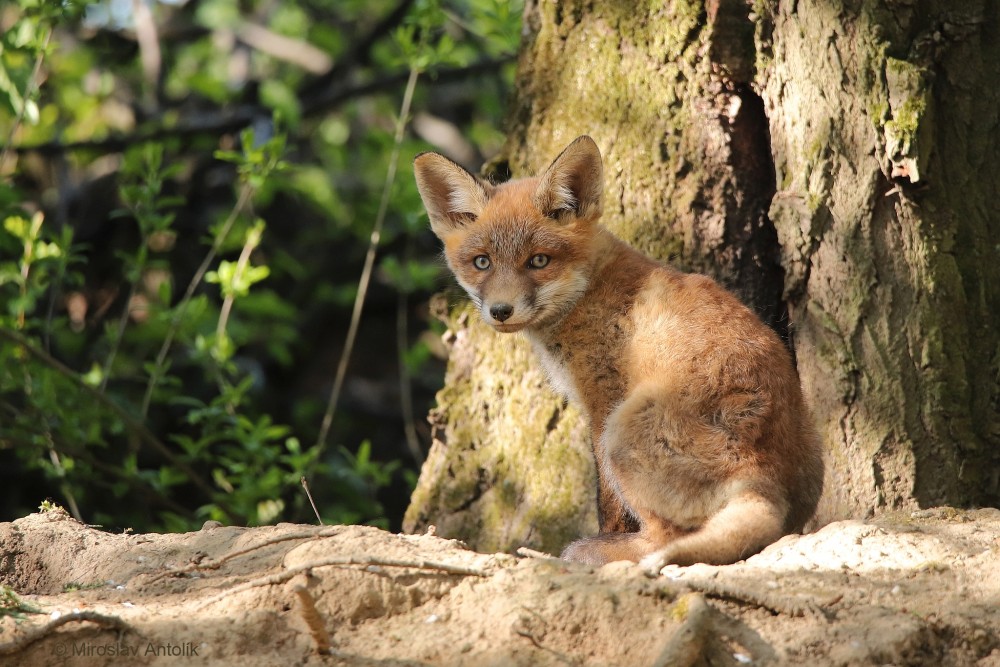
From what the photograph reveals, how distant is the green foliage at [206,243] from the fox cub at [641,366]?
1785 millimetres

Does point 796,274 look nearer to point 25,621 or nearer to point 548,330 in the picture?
point 548,330

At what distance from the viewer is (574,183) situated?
5.02 meters

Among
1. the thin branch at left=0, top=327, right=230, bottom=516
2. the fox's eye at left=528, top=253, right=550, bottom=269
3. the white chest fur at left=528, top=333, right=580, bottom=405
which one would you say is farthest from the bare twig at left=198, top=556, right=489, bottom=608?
the thin branch at left=0, top=327, right=230, bottom=516

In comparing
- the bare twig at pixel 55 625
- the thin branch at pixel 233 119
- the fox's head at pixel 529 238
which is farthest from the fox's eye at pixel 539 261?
the thin branch at pixel 233 119

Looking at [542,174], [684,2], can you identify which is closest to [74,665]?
[542,174]

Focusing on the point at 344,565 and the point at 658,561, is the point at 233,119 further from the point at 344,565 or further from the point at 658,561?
the point at 658,561

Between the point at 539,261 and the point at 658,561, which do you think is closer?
the point at 658,561

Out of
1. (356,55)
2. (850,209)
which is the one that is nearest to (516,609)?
(850,209)

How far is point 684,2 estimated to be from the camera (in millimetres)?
5219

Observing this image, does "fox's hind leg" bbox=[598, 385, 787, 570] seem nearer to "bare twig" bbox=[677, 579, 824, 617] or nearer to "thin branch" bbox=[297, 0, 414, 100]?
"bare twig" bbox=[677, 579, 824, 617]

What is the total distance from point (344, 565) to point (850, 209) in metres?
2.91

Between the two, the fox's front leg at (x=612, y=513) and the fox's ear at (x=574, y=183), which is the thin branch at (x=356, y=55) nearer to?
the fox's ear at (x=574, y=183)

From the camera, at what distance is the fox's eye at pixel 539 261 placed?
195 inches

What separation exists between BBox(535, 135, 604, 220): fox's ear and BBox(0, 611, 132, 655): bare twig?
2819 mm
